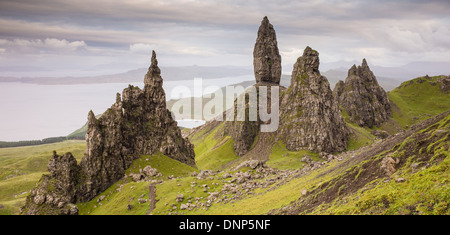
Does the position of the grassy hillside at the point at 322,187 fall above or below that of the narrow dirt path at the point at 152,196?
above

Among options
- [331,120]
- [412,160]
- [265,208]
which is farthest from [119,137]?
[331,120]

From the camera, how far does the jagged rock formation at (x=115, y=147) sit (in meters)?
116

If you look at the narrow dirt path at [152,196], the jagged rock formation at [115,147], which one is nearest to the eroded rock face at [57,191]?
the jagged rock formation at [115,147]

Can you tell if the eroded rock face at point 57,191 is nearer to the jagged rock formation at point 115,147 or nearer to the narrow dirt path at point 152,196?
the jagged rock formation at point 115,147

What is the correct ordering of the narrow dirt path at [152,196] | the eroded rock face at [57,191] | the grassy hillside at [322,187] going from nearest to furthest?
the grassy hillside at [322,187] < the narrow dirt path at [152,196] < the eroded rock face at [57,191]

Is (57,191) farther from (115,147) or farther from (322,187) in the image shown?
(322,187)

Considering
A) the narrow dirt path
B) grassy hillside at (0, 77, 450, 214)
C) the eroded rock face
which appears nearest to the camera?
grassy hillside at (0, 77, 450, 214)

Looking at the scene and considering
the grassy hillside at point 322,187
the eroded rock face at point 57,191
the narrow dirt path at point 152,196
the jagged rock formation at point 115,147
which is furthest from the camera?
the jagged rock formation at point 115,147

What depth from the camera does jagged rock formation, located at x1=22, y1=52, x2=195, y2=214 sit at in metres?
116

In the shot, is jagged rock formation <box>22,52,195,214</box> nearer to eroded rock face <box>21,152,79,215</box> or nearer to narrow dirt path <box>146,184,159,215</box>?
eroded rock face <box>21,152,79,215</box>

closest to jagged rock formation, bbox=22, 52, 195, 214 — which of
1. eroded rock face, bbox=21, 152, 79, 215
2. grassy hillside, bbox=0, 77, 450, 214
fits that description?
eroded rock face, bbox=21, 152, 79, 215
